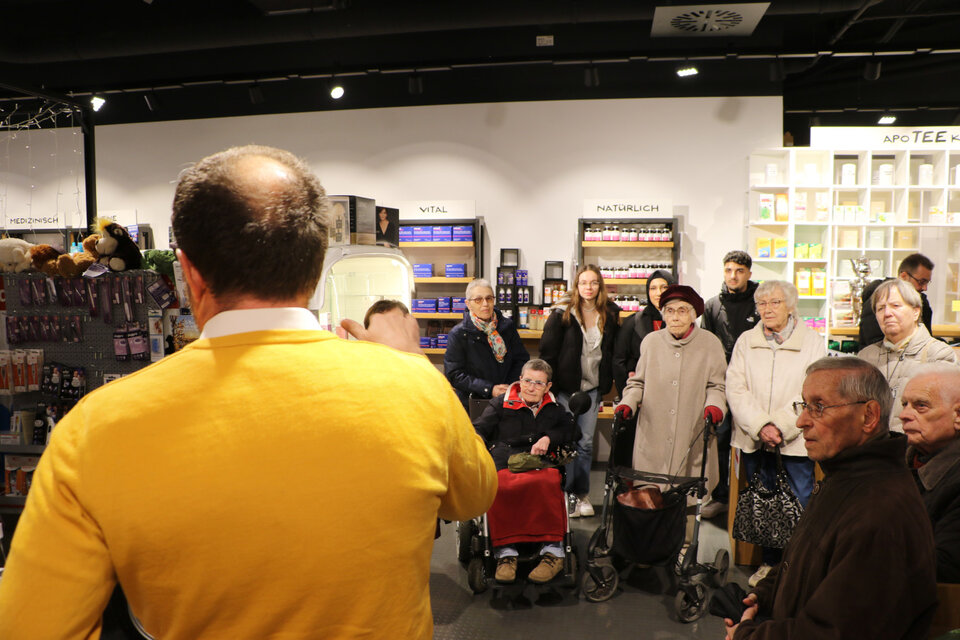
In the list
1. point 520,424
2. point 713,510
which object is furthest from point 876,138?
point 520,424

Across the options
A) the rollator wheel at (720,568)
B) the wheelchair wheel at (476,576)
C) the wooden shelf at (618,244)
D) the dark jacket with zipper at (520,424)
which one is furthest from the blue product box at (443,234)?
the rollator wheel at (720,568)

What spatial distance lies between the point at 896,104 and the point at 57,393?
1075 cm

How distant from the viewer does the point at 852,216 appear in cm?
750

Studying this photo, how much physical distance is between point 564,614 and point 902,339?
232cm

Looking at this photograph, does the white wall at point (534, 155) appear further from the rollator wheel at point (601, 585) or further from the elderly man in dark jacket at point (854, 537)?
the elderly man in dark jacket at point (854, 537)

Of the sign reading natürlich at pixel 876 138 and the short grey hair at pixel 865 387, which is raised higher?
the sign reading natürlich at pixel 876 138

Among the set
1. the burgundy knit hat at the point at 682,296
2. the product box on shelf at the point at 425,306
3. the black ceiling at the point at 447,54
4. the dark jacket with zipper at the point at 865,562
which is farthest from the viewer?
the product box on shelf at the point at 425,306

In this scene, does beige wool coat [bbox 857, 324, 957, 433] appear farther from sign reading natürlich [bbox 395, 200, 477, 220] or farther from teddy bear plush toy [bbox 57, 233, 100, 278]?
sign reading natürlich [bbox 395, 200, 477, 220]

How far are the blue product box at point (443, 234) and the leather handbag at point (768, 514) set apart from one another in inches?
199

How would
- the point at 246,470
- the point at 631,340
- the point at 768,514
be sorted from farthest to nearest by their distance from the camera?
the point at 631,340
the point at 768,514
the point at 246,470

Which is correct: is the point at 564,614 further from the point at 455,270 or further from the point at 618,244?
the point at 455,270

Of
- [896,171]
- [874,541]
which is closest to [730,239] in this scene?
[896,171]

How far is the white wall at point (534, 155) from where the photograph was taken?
25.5ft

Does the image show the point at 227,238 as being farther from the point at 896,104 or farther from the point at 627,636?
the point at 896,104
